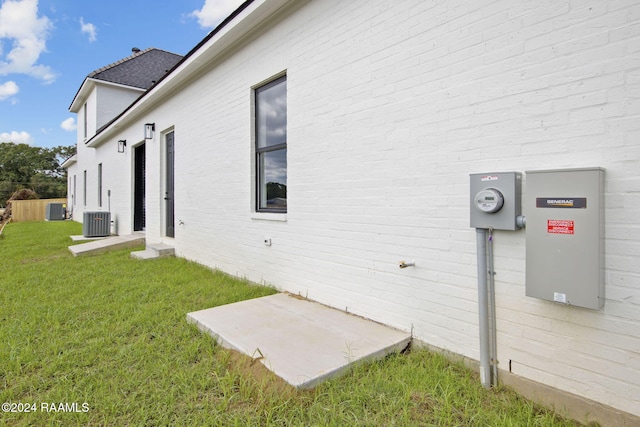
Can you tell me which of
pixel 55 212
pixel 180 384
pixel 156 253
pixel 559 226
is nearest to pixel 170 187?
pixel 156 253

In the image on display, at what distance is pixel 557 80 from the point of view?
76.3 inches

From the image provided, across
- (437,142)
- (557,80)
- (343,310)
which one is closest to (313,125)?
(437,142)

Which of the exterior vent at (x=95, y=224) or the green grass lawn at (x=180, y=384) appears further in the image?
the exterior vent at (x=95, y=224)

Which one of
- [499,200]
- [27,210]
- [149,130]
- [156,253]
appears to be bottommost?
[156,253]

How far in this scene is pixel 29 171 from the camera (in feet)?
131

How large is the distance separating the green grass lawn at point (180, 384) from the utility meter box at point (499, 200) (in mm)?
1027

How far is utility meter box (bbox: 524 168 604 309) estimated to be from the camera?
174 centimetres

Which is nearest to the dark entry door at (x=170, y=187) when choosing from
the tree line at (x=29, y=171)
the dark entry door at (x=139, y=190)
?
the dark entry door at (x=139, y=190)

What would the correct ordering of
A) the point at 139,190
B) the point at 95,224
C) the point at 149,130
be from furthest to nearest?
1. the point at 95,224
2. the point at 139,190
3. the point at 149,130

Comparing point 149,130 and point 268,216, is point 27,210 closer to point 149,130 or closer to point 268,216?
point 149,130

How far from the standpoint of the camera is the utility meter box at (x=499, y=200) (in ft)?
6.75

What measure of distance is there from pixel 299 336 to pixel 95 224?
32.2ft

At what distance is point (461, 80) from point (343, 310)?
2.24m

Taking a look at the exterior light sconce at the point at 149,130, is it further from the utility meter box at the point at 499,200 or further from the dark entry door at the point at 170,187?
the utility meter box at the point at 499,200
